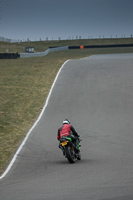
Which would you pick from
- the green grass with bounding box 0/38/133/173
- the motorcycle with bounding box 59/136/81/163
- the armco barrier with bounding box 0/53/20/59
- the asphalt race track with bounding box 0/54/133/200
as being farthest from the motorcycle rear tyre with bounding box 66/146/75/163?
the armco barrier with bounding box 0/53/20/59

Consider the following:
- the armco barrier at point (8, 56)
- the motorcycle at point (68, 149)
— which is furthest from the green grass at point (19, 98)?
the armco barrier at point (8, 56)

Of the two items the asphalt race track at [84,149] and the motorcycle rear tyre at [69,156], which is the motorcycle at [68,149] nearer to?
the motorcycle rear tyre at [69,156]

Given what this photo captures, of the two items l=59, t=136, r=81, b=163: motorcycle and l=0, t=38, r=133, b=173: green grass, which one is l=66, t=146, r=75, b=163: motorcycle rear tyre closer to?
l=59, t=136, r=81, b=163: motorcycle

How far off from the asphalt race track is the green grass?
781mm

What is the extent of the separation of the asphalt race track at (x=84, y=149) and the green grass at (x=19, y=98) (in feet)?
2.56

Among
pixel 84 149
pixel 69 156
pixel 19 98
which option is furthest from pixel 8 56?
pixel 69 156

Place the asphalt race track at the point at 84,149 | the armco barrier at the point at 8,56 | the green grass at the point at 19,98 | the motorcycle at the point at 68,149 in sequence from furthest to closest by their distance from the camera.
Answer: the armco barrier at the point at 8,56
the green grass at the point at 19,98
the motorcycle at the point at 68,149
the asphalt race track at the point at 84,149

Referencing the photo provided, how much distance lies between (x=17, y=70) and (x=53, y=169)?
28876mm

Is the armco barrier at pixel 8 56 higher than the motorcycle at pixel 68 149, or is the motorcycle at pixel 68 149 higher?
the armco barrier at pixel 8 56

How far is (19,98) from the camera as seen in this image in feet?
90.3

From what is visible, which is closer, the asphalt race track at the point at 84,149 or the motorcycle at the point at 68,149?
the asphalt race track at the point at 84,149

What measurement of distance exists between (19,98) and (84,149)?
534 inches

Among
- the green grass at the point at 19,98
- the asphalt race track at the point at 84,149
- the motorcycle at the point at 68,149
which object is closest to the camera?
the asphalt race track at the point at 84,149

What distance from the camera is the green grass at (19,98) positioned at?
57.9 ft
